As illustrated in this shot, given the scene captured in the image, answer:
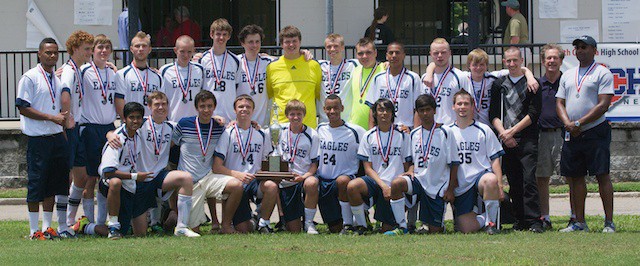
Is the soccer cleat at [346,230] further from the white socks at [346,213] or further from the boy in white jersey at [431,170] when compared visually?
the boy in white jersey at [431,170]

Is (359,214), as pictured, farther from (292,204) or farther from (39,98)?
(39,98)

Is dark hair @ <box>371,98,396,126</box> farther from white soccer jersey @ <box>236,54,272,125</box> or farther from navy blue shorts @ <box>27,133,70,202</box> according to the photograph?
navy blue shorts @ <box>27,133,70,202</box>

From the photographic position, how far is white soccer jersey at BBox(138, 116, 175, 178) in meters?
12.9

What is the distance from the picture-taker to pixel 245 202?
13070mm

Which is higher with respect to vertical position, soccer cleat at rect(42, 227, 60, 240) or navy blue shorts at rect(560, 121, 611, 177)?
navy blue shorts at rect(560, 121, 611, 177)

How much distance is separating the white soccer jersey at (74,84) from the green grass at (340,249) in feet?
4.69

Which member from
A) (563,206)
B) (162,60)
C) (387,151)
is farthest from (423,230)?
(162,60)

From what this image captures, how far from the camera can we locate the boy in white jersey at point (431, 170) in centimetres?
1272

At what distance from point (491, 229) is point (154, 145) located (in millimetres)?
3707

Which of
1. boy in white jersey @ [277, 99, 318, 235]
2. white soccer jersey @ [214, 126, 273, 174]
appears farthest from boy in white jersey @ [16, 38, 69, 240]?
boy in white jersey @ [277, 99, 318, 235]

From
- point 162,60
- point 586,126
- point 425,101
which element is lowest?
point 586,126

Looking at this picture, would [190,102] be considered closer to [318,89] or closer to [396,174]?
[318,89]

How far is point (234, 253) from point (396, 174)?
2.65 meters

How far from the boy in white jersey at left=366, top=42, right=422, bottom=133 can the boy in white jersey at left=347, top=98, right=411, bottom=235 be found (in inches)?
17.2
